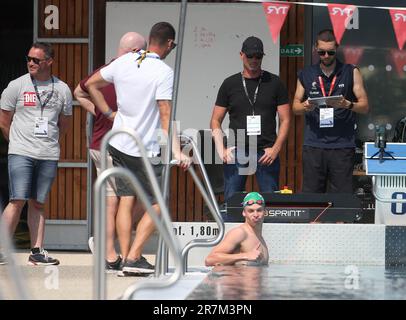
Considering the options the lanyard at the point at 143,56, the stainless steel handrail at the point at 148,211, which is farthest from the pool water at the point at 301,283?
the lanyard at the point at 143,56

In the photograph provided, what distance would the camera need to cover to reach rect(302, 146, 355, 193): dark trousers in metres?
9.21

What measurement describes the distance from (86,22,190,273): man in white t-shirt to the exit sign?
2973mm

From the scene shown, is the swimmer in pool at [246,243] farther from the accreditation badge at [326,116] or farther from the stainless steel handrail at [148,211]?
the stainless steel handrail at [148,211]

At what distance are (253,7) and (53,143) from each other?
279cm

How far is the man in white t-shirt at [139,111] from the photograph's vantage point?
7.98 m

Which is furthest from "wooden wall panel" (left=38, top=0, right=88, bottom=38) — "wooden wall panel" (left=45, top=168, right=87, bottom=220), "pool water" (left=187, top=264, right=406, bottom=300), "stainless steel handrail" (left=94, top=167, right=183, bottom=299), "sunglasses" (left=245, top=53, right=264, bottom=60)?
"stainless steel handrail" (left=94, top=167, right=183, bottom=299)

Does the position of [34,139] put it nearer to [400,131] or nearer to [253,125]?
[253,125]

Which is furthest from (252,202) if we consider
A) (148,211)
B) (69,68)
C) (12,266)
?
(12,266)

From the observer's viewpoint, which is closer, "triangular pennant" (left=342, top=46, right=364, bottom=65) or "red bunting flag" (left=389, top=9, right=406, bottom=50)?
"red bunting flag" (left=389, top=9, right=406, bottom=50)

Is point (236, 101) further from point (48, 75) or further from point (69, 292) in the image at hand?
point (69, 292)

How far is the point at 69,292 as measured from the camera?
7484 mm

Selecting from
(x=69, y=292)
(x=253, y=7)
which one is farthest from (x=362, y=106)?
(x=69, y=292)

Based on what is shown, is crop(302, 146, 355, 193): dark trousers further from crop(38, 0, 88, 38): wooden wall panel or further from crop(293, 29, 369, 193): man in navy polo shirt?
crop(38, 0, 88, 38): wooden wall panel

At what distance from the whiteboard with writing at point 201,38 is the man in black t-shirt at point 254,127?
157 cm
